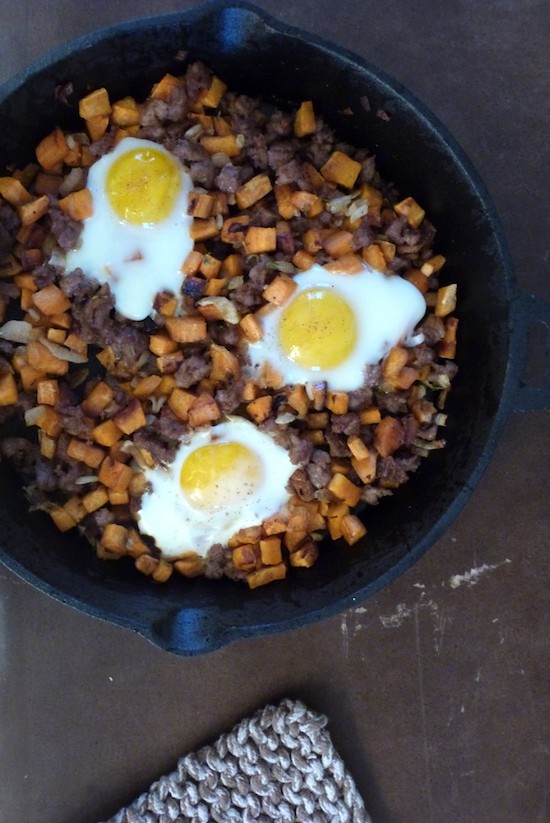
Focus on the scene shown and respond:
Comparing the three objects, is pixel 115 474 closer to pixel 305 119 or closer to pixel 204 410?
pixel 204 410

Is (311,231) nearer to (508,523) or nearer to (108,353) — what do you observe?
(108,353)

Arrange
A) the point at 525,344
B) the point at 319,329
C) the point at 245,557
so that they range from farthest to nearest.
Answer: the point at 245,557 < the point at 319,329 < the point at 525,344

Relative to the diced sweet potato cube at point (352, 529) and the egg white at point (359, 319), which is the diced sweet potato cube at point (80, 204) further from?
the diced sweet potato cube at point (352, 529)

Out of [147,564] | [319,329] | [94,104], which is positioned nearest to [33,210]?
[94,104]

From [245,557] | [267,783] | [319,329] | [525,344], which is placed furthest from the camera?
[267,783]

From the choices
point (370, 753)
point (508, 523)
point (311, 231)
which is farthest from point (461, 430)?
point (370, 753)

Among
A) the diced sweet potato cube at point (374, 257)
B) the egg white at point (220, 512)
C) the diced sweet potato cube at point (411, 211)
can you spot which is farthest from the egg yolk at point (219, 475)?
the diced sweet potato cube at point (411, 211)

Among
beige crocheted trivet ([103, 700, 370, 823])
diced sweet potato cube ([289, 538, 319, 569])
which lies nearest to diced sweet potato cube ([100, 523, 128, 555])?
diced sweet potato cube ([289, 538, 319, 569])
